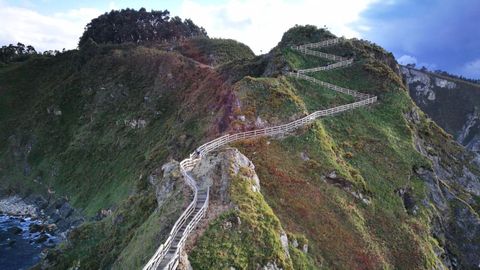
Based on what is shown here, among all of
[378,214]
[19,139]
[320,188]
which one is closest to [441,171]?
[378,214]

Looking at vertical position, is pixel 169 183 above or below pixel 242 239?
above

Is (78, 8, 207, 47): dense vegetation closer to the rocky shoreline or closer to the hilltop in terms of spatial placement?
the hilltop

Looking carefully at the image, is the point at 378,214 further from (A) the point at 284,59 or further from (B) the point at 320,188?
(A) the point at 284,59

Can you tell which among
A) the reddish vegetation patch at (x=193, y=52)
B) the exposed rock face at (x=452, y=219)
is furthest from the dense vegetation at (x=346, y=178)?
the reddish vegetation patch at (x=193, y=52)

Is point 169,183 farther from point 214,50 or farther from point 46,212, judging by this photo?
point 214,50

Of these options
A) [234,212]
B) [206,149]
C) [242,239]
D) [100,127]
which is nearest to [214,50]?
[100,127]
